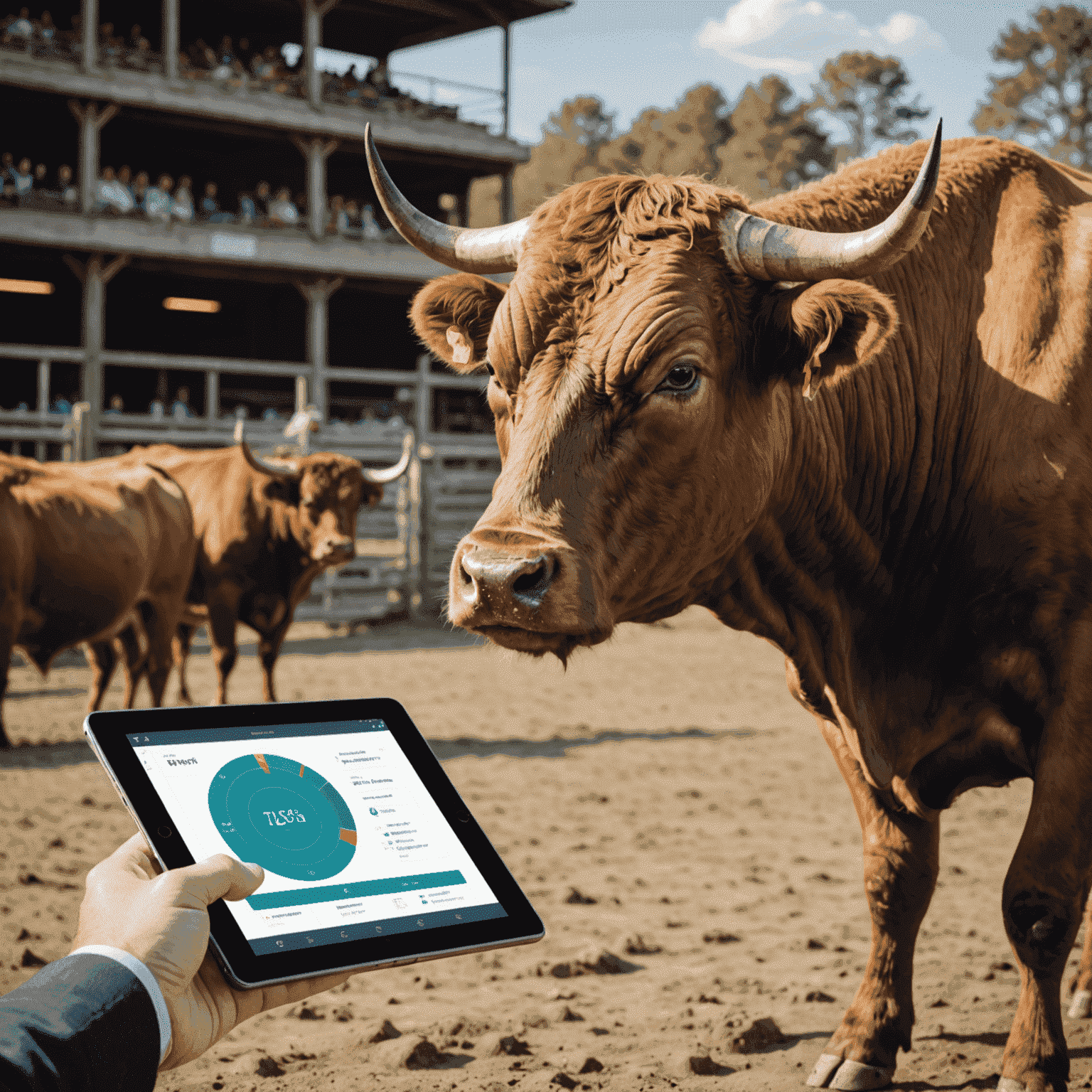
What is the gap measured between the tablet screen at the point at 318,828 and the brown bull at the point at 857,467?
0.44 m

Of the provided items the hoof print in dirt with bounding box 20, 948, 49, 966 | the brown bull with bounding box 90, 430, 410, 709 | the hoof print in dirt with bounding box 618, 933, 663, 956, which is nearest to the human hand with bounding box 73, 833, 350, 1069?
the hoof print in dirt with bounding box 20, 948, 49, 966

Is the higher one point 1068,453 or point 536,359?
point 536,359

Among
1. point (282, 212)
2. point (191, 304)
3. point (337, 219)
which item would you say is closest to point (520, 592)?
point (282, 212)

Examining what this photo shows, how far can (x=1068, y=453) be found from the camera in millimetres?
3127

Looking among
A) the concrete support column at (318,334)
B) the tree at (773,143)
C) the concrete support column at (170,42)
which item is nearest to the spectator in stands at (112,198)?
the concrete support column at (170,42)

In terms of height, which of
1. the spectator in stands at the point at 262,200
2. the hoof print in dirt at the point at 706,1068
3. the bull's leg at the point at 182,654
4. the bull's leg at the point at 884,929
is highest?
the spectator in stands at the point at 262,200

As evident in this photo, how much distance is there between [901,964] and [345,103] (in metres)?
26.2

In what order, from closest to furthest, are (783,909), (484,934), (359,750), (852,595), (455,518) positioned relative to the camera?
(484,934)
(359,750)
(852,595)
(783,909)
(455,518)

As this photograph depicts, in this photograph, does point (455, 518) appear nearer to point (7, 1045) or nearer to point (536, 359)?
point (536, 359)

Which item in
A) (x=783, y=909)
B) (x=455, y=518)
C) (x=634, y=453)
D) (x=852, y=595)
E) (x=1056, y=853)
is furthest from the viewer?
(x=455, y=518)

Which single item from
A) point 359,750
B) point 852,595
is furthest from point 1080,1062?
point 359,750

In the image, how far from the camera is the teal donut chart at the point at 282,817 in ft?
6.75

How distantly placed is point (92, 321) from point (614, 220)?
21.2 metres

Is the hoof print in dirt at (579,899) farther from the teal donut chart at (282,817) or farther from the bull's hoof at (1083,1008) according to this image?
the teal donut chart at (282,817)
